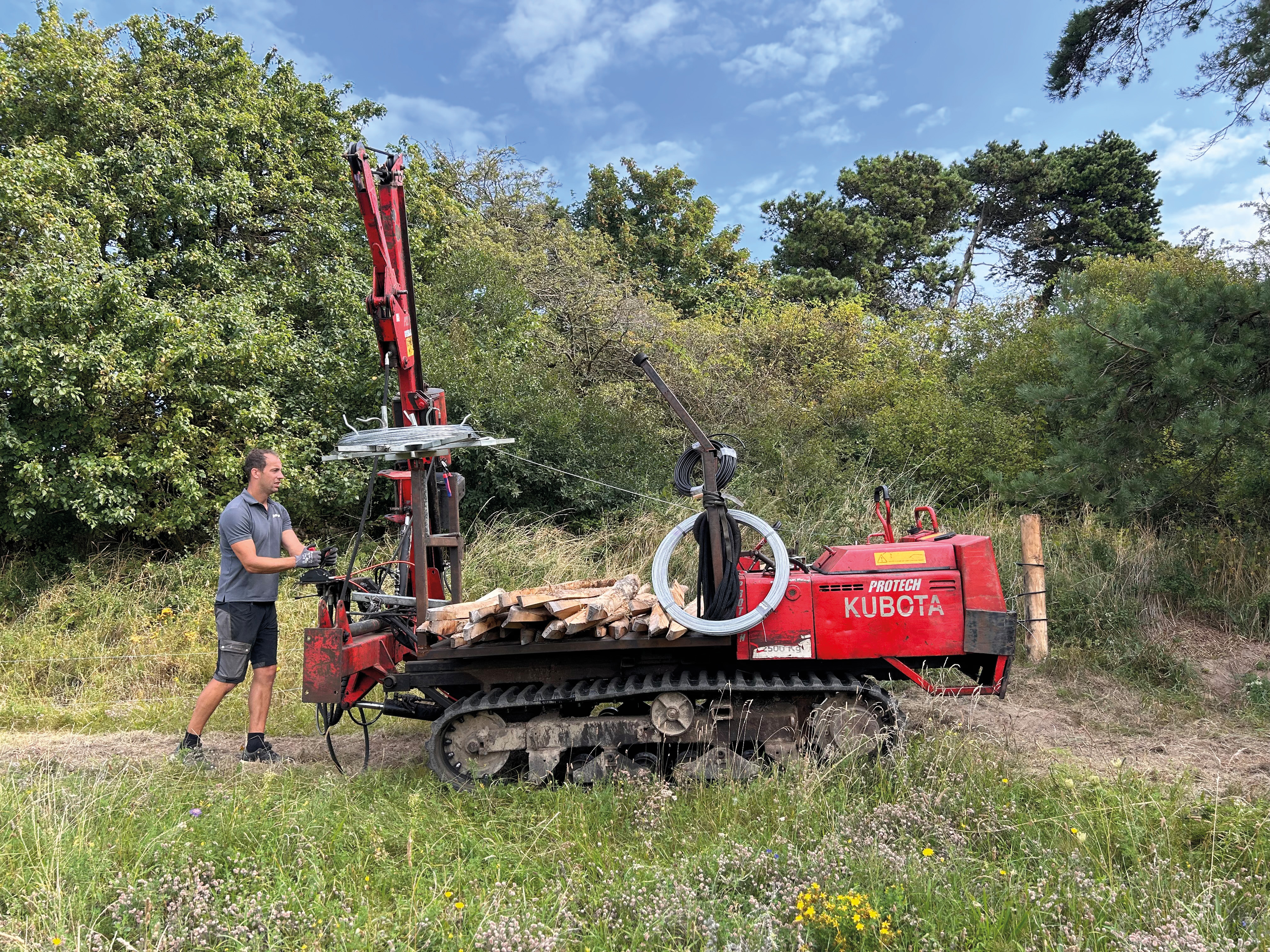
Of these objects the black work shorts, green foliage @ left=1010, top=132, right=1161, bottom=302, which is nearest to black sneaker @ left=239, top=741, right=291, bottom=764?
the black work shorts

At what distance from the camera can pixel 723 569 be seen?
14.3ft

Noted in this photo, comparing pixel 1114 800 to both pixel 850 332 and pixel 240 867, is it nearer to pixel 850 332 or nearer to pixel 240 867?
pixel 240 867

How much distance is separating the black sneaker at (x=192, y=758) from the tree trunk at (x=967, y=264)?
2335 centimetres

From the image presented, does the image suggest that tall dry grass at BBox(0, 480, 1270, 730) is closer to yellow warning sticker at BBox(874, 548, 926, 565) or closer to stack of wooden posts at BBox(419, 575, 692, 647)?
stack of wooden posts at BBox(419, 575, 692, 647)

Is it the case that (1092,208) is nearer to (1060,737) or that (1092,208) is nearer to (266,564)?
(1060,737)

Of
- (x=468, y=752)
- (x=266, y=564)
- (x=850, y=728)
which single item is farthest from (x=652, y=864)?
(x=266, y=564)

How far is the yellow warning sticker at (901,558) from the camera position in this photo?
4.43m

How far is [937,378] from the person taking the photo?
45.3ft

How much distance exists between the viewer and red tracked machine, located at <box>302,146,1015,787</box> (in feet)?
13.9

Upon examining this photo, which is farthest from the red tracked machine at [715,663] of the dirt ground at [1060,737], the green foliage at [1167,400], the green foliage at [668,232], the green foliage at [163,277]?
the green foliage at [668,232]

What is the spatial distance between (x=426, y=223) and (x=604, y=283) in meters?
3.62

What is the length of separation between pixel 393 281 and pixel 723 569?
3331 millimetres

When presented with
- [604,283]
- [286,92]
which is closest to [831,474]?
[604,283]

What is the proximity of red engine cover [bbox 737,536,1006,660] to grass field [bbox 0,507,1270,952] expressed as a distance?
591 mm
